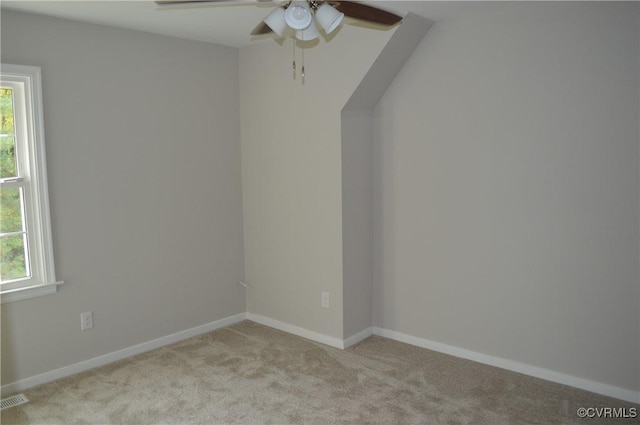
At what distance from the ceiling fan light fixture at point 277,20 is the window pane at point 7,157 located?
71.9 inches

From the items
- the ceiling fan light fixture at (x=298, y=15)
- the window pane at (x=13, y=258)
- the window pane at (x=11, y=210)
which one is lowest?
the window pane at (x=13, y=258)

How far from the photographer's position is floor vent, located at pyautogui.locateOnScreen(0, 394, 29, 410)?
2990mm

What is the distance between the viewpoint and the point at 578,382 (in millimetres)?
3121

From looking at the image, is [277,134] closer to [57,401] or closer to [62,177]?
[62,177]

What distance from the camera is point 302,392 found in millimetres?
3133

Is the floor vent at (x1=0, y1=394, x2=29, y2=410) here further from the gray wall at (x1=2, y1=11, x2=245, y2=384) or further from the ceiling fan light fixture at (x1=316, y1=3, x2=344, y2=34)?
the ceiling fan light fixture at (x1=316, y1=3, x2=344, y2=34)

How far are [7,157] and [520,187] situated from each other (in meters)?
3.02

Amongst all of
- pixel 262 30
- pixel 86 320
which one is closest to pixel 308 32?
pixel 262 30

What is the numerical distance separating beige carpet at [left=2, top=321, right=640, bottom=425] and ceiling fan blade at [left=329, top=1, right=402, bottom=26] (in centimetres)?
199

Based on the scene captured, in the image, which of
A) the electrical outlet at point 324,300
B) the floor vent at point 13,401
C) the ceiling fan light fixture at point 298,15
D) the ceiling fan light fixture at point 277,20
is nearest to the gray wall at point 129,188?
the floor vent at point 13,401

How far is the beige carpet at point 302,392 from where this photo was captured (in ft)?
9.36

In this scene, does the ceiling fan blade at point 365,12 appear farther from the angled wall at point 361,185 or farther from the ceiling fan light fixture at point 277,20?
the angled wall at point 361,185

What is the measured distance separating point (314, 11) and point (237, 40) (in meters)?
1.77

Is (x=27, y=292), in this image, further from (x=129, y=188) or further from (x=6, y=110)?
(x=6, y=110)
